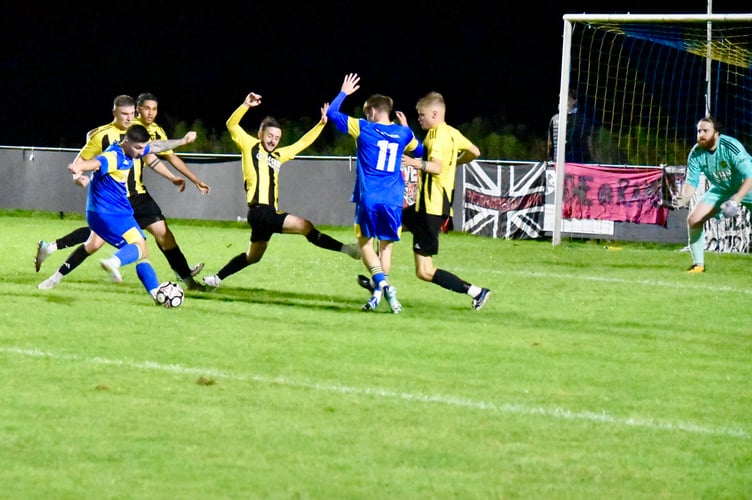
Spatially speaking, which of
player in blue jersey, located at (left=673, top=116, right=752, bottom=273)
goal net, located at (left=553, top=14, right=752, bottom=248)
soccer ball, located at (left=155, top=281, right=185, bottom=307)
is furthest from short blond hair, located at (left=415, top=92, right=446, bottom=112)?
goal net, located at (left=553, top=14, right=752, bottom=248)

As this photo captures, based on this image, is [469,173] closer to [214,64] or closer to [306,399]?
[306,399]

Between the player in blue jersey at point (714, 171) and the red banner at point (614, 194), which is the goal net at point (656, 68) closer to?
the red banner at point (614, 194)

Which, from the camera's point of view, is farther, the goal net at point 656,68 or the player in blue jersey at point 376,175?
the goal net at point 656,68

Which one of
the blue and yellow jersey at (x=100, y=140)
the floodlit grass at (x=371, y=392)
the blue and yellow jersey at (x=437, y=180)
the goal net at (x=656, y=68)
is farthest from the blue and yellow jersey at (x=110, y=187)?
the goal net at (x=656, y=68)

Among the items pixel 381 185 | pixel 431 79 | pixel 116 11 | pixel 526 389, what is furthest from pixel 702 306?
pixel 116 11

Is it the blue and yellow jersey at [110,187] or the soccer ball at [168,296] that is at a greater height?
the blue and yellow jersey at [110,187]

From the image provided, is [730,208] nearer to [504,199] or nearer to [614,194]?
[614,194]

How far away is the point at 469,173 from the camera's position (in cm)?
2172

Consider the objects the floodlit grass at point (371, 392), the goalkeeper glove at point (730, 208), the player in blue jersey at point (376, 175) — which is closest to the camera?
the floodlit grass at point (371, 392)

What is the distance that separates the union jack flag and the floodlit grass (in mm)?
7005

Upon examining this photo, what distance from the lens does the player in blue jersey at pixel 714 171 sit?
49.8 feet

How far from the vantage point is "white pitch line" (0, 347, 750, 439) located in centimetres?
688

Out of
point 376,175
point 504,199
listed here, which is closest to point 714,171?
point 376,175

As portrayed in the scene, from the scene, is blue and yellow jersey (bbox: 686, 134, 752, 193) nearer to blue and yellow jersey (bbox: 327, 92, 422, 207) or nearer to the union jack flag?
blue and yellow jersey (bbox: 327, 92, 422, 207)
